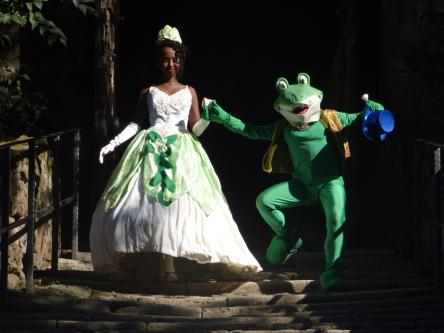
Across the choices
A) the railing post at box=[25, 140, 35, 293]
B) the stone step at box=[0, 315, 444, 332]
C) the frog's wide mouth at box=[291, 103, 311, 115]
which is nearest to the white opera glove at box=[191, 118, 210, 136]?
the frog's wide mouth at box=[291, 103, 311, 115]

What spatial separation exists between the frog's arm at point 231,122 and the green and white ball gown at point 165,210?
0.67 feet

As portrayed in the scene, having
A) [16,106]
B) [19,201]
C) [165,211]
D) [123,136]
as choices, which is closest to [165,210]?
[165,211]

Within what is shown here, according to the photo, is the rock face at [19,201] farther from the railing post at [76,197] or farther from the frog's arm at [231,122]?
the frog's arm at [231,122]

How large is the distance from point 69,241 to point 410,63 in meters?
3.05

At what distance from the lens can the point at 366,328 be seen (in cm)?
746

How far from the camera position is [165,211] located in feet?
27.2

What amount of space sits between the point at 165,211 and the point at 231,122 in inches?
36.5

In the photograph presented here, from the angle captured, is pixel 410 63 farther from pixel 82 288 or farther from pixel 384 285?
pixel 82 288

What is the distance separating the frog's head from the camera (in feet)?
28.0

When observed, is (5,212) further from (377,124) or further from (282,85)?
(377,124)

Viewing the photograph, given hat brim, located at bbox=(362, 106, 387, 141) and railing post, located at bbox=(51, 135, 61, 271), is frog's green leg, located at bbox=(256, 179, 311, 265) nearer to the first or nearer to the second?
hat brim, located at bbox=(362, 106, 387, 141)

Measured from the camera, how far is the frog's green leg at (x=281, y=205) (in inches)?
342

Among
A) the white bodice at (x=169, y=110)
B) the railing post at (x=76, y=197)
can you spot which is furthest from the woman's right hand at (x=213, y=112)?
the railing post at (x=76, y=197)

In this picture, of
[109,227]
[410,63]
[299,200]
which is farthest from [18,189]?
[410,63]
